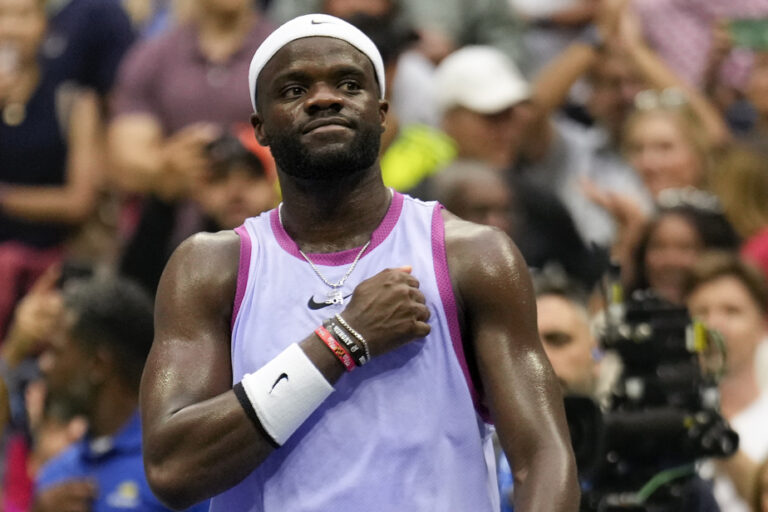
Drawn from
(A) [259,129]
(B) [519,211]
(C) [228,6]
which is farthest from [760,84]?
(A) [259,129]

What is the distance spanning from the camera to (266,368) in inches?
131

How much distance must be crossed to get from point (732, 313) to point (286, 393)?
3.25 meters

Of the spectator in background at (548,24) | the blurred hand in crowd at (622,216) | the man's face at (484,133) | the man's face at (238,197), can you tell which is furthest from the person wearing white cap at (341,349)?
the spectator in background at (548,24)

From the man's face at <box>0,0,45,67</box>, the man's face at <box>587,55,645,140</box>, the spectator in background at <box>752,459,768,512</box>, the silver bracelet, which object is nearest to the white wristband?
the silver bracelet

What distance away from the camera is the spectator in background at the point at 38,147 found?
23.7 feet

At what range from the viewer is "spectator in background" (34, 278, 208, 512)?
17.4 feet

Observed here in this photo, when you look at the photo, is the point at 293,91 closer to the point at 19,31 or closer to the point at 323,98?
the point at 323,98

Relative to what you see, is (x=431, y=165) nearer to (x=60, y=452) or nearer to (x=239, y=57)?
(x=239, y=57)

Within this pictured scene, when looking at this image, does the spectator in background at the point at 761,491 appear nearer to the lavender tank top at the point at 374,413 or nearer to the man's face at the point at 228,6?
the lavender tank top at the point at 374,413

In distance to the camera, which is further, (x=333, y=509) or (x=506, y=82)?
(x=506, y=82)

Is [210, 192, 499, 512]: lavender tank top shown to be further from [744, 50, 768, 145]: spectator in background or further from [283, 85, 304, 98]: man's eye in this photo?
[744, 50, 768, 145]: spectator in background

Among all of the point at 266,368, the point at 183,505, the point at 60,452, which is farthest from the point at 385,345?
the point at 60,452

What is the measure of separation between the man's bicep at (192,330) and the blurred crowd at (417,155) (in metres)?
2.13

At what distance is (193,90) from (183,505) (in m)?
3.88
